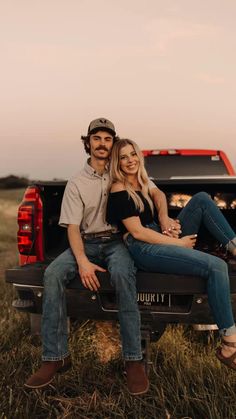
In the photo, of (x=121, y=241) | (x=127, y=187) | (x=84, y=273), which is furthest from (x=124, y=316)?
(x=127, y=187)

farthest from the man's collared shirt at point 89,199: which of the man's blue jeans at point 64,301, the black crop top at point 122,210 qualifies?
the man's blue jeans at point 64,301

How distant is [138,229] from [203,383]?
107 centimetres

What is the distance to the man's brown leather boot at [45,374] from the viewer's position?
11.2 ft

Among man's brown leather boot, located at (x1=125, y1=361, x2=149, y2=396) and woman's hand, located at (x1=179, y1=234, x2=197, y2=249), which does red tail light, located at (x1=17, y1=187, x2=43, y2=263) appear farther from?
man's brown leather boot, located at (x1=125, y1=361, x2=149, y2=396)

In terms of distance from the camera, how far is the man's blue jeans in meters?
3.42

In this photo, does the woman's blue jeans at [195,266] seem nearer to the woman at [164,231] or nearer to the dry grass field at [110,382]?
the woman at [164,231]

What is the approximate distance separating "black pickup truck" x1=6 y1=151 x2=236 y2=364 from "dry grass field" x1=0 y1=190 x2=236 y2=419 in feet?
1.15

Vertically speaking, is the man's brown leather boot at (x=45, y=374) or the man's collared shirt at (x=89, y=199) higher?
the man's collared shirt at (x=89, y=199)

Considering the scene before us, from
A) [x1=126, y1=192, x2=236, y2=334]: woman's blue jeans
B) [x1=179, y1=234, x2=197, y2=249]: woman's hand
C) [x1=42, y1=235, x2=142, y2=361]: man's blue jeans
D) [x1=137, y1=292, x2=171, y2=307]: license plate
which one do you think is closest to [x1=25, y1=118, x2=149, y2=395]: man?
[x1=42, y1=235, x2=142, y2=361]: man's blue jeans

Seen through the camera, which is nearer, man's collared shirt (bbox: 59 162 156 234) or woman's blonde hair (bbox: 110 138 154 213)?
woman's blonde hair (bbox: 110 138 154 213)

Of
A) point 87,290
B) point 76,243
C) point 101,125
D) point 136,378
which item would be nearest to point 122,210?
point 76,243

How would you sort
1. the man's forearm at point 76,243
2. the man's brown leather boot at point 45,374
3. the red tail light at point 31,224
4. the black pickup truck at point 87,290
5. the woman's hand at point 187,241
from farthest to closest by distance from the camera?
the red tail light at point 31,224
the woman's hand at point 187,241
the man's forearm at point 76,243
the black pickup truck at point 87,290
the man's brown leather boot at point 45,374

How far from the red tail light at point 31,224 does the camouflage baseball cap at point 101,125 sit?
62cm

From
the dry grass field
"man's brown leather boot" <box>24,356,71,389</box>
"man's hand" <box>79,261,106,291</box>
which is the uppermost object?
"man's hand" <box>79,261,106,291</box>
